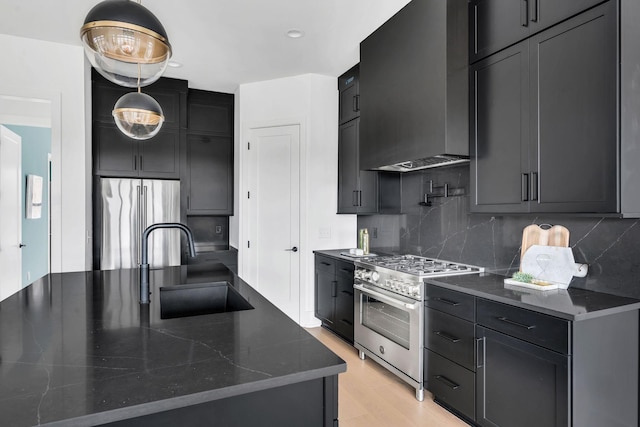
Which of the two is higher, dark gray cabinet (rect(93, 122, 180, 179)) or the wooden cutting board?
dark gray cabinet (rect(93, 122, 180, 179))

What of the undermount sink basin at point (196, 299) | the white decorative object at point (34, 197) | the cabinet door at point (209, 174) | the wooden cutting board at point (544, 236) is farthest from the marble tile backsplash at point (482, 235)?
the white decorative object at point (34, 197)

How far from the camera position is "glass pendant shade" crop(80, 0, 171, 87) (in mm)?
1331

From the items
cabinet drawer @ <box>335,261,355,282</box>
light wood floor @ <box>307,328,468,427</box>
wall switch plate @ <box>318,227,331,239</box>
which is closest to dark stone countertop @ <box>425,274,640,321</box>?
light wood floor @ <box>307,328,468,427</box>

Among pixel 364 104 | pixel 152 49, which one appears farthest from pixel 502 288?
pixel 152 49

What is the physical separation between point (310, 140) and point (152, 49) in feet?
8.99

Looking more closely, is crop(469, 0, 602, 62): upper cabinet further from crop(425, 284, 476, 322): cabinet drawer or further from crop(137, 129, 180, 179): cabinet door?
crop(137, 129, 180, 179): cabinet door

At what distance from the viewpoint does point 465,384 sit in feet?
7.39

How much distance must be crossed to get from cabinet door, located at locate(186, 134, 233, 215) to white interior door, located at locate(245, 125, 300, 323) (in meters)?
0.56

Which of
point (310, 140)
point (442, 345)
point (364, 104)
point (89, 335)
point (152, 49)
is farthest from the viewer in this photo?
point (310, 140)

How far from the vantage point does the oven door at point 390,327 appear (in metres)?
2.61

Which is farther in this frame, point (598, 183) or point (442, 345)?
point (442, 345)

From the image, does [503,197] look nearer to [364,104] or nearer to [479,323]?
[479,323]

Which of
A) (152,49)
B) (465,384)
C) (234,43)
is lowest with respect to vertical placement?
(465,384)

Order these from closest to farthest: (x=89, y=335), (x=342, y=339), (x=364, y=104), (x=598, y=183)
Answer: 1. (x=89, y=335)
2. (x=598, y=183)
3. (x=364, y=104)
4. (x=342, y=339)
